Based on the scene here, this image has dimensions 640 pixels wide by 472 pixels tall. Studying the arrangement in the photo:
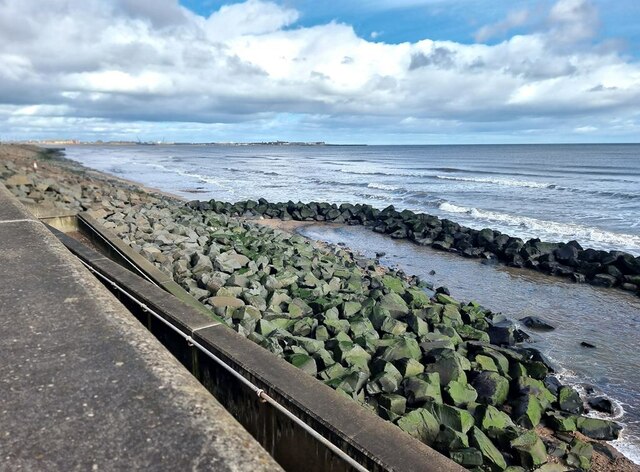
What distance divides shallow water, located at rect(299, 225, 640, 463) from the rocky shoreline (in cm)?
39

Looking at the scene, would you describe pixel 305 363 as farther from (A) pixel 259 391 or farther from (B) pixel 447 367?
(A) pixel 259 391

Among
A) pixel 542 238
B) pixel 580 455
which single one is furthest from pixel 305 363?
pixel 542 238

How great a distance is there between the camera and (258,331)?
16.3 feet

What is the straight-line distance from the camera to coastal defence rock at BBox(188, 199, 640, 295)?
35.4ft

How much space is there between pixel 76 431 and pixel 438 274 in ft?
33.3

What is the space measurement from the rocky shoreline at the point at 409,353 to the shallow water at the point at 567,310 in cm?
39

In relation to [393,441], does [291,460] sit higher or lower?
lower

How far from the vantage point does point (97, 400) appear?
1.68m

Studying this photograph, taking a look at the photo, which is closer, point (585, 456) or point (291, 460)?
point (291, 460)

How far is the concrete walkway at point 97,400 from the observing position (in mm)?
1417

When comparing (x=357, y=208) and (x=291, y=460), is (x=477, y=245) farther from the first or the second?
(x=291, y=460)

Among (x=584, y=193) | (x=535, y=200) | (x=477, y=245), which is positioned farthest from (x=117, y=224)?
(x=584, y=193)

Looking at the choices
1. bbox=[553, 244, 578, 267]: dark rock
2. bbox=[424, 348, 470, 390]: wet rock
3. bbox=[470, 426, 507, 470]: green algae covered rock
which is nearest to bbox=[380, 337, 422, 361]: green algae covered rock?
bbox=[424, 348, 470, 390]: wet rock

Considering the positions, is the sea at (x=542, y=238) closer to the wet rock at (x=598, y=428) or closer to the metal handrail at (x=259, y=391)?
the wet rock at (x=598, y=428)
